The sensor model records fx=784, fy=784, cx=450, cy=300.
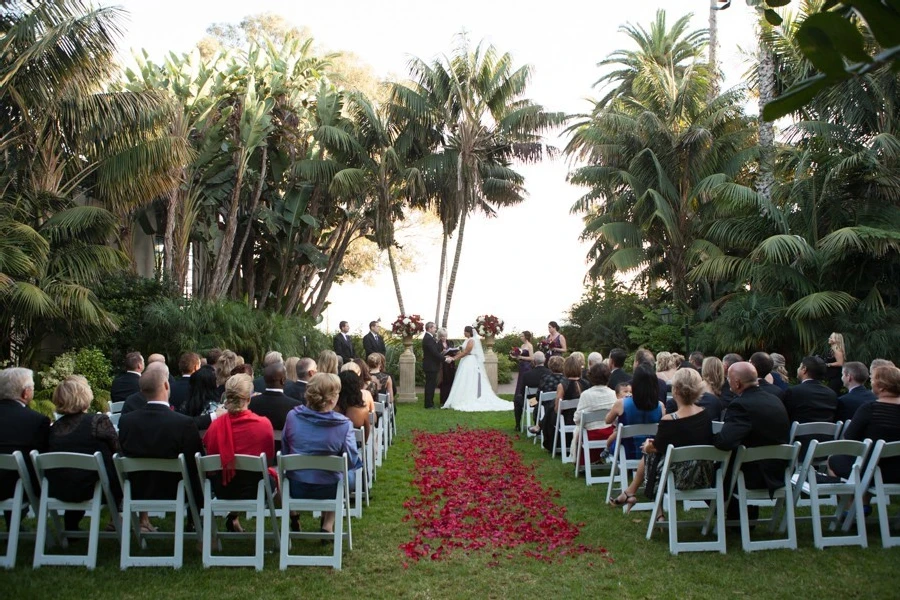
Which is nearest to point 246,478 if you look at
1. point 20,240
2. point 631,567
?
point 631,567

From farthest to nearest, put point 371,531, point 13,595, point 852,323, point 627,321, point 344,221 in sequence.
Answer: point 344,221, point 627,321, point 852,323, point 371,531, point 13,595

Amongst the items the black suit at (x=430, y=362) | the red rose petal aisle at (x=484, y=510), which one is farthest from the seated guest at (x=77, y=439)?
the black suit at (x=430, y=362)

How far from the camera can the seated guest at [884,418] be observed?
6.39 metres

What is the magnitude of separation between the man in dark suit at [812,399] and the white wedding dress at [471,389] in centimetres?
980

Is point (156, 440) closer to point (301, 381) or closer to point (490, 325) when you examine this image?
point (301, 381)

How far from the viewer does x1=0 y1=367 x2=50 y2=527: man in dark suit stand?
19.8ft

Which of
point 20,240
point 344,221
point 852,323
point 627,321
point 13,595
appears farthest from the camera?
point 344,221

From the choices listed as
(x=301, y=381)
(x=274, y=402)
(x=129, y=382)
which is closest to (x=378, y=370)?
(x=301, y=381)

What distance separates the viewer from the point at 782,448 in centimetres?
613

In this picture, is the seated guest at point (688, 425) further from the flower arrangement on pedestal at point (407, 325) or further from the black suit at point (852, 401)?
the flower arrangement on pedestal at point (407, 325)

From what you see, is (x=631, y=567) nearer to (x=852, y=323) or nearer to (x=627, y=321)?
(x=852, y=323)

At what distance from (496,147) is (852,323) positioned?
14991mm

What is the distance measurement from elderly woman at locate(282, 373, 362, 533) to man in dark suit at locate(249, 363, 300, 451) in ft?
2.33

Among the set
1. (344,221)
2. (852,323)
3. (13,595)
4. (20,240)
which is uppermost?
(344,221)
